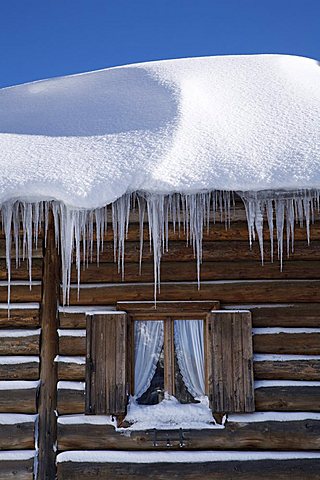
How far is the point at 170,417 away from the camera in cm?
512

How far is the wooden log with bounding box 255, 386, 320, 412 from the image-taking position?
16.8ft

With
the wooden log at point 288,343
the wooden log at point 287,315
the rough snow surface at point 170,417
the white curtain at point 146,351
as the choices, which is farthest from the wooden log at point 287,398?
the white curtain at point 146,351

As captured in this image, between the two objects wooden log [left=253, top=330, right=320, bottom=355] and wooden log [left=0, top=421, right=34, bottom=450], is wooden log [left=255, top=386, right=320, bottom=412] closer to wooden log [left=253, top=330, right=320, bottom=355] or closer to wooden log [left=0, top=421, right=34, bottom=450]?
wooden log [left=253, top=330, right=320, bottom=355]

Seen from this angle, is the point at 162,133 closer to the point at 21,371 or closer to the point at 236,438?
the point at 21,371

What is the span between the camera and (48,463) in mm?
5090

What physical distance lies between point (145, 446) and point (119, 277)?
1463 millimetres

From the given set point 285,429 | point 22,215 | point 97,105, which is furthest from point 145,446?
point 97,105

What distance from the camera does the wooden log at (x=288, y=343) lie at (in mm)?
5215

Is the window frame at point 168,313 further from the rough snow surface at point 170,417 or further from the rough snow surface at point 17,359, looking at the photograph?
the rough snow surface at point 17,359

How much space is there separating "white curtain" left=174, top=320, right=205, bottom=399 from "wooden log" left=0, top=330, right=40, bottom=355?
1.25 meters

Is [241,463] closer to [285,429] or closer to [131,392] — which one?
[285,429]

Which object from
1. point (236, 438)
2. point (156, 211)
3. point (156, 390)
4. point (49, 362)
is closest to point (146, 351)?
point (156, 390)

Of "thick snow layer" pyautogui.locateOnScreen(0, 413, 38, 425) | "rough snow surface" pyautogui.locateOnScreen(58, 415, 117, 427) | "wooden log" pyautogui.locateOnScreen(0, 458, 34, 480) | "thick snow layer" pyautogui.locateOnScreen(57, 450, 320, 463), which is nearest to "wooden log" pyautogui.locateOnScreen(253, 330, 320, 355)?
"thick snow layer" pyautogui.locateOnScreen(57, 450, 320, 463)

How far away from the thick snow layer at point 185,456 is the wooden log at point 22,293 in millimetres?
1408
